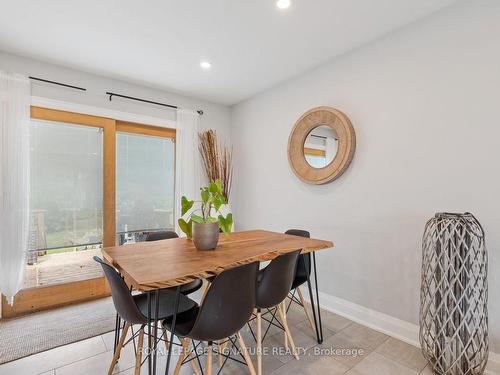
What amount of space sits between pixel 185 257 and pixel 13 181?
2104mm

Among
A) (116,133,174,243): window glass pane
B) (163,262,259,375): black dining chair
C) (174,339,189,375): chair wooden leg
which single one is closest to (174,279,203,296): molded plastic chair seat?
(174,339,189,375): chair wooden leg

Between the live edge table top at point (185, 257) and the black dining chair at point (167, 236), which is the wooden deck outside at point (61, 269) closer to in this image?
the black dining chair at point (167, 236)

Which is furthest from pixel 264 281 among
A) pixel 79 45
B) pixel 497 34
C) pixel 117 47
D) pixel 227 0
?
pixel 79 45

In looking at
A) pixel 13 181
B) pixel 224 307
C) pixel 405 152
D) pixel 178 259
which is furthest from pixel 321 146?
pixel 13 181

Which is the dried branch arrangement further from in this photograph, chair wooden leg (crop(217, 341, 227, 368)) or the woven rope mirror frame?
chair wooden leg (crop(217, 341, 227, 368))

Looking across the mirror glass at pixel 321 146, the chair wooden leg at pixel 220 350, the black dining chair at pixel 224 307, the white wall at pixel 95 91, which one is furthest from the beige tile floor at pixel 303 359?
the white wall at pixel 95 91

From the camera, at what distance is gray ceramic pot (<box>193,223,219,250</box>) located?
70.2 inches

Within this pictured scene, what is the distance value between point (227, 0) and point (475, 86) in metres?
1.81

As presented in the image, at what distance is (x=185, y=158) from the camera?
3.59m

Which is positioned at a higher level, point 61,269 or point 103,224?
point 103,224

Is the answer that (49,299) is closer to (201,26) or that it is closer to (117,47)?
(117,47)

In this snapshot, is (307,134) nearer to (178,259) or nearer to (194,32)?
(194,32)

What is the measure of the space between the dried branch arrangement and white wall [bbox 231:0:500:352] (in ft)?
3.71

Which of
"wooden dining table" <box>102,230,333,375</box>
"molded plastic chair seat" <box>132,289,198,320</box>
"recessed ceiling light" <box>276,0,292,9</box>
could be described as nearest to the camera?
"wooden dining table" <box>102,230,333,375</box>
